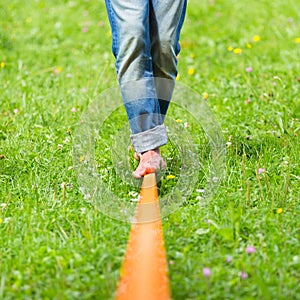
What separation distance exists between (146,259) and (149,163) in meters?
0.91

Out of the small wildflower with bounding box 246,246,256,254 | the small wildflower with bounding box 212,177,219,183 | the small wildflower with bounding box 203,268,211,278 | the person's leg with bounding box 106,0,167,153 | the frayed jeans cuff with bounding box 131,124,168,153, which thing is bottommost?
the small wildflower with bounding box 212,177,219,183

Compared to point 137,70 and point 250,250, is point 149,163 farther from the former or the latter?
point 250,250

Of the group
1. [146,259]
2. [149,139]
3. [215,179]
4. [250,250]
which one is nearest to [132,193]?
[149,139]

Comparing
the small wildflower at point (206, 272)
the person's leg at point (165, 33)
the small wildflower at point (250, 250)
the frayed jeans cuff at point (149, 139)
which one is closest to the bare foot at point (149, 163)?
the frayed jeans cuff at point (149, 139)

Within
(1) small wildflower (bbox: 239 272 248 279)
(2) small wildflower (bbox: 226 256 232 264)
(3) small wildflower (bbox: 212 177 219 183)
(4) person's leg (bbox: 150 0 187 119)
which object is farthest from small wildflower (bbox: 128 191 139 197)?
(1) small wildflower (bbox: 239 272 248 279)

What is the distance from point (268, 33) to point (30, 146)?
3.50 meters

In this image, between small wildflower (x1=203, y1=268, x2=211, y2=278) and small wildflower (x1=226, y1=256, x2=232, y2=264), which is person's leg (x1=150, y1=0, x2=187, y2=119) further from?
small wildflower (x1=203, y1=268, x2=211, y2=278)

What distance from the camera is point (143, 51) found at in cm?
359

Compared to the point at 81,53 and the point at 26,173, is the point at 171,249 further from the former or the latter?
the point at 81,53

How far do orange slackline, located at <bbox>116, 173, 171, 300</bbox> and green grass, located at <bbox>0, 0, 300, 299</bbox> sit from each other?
44 mm

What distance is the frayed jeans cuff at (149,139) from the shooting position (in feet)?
12.0

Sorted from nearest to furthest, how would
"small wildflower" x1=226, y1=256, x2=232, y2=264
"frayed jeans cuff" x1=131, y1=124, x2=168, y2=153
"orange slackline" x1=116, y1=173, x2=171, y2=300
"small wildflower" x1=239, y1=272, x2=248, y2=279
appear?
"orange slackline" x1=116, y1=173, x2=171, y2=300, "small wildflower" x1=239, y1=272, x2=248, y2=279, "small wildflower" x1=226, y1=256, x2=232, y2=264, "frayed jeans cuff" x1=131, y1=124, x2=168, y2=153

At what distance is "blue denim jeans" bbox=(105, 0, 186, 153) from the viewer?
3557mm

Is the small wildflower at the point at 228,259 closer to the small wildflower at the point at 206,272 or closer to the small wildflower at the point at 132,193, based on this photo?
the small wildflower at the point at 206,272
